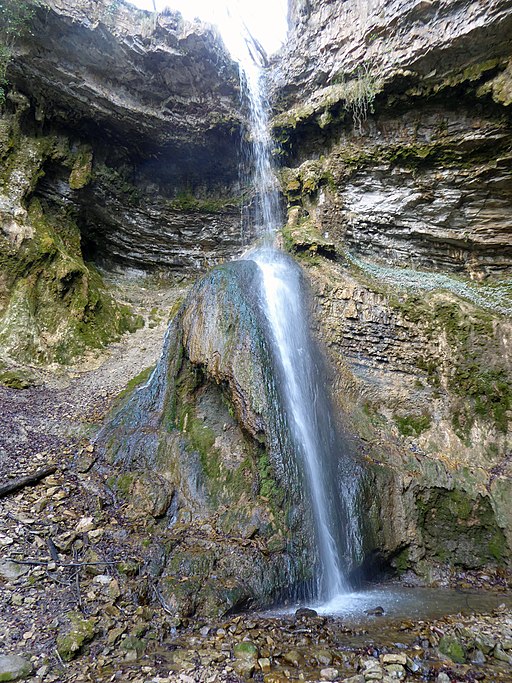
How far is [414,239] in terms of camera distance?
385 inches

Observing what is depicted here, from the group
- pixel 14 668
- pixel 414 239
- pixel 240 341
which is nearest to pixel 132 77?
pixel 414 239

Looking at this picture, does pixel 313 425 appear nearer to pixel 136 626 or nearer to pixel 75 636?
pixel 136 626

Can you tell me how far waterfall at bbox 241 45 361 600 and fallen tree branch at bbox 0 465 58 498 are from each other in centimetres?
349

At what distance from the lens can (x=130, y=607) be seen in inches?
142

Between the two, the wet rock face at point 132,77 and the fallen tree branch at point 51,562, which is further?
the wet rock face at point 132,77

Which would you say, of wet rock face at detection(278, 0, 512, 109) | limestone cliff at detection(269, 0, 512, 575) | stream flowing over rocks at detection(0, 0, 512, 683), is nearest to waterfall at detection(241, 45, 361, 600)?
stream flowing over rocks at detection(0, 0, 512, 683)

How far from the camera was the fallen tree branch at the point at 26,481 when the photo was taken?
4.74 meters

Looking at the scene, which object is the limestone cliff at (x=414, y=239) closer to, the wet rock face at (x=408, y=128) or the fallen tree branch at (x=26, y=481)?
the wet rock face at (x=408, y=128)

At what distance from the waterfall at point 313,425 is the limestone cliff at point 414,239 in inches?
19.3

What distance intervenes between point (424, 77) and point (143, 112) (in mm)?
7607

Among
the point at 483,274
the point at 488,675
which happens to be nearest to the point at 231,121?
the point at 483,274

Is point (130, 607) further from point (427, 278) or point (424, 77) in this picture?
point (424, 77)

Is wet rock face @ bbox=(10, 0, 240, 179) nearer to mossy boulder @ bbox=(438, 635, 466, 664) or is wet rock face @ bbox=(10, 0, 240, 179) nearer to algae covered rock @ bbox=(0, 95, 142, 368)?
algae covered rock @ bbox=(0, 95, 142, 368)

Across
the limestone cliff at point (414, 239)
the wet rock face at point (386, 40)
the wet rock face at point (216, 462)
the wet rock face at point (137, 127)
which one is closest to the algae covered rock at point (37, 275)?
the wet rock face at point (137, 127)
